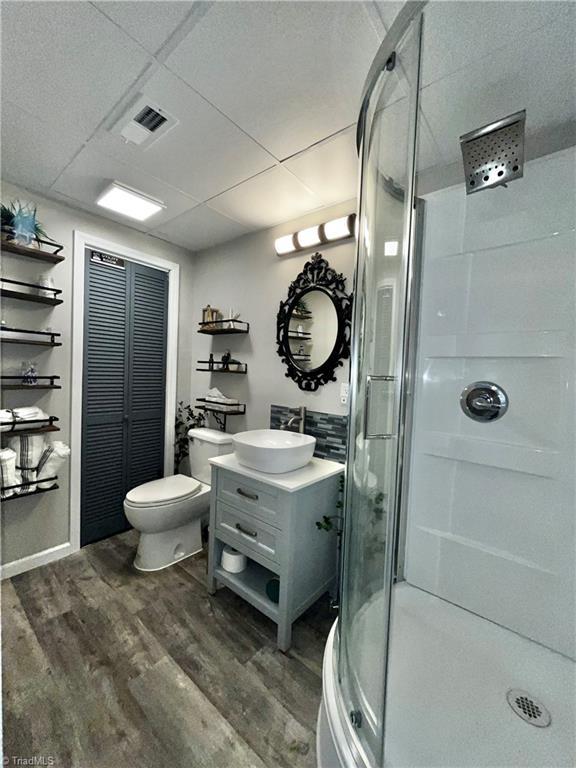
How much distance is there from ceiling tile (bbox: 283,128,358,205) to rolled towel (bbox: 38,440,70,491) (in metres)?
2.04

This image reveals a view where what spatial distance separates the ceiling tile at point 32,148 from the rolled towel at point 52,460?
1.52 metres

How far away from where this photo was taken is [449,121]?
1274mm

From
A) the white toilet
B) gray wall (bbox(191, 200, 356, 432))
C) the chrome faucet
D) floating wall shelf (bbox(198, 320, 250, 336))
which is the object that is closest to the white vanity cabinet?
the chrome faucet

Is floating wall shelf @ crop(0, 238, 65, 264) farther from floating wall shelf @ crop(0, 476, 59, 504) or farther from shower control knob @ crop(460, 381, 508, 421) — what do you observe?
shower control knob @ crop(460, 381, 508, 421)

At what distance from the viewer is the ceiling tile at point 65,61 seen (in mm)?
980

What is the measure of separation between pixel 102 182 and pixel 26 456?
1615 mm

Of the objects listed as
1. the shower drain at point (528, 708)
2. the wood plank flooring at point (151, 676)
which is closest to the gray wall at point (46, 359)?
the wood plank flooring at point (151, 676)

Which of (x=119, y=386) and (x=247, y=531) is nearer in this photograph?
(x=247, y=531)

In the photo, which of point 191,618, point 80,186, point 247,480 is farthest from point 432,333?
point 80,186

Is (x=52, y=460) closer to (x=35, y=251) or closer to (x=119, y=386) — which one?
(x=119, y=386)

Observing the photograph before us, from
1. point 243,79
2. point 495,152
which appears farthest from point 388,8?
point 495,152

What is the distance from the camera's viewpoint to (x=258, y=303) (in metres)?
2.35

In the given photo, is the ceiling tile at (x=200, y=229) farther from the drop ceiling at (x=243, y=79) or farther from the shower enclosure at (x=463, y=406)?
the shower enclosure at (x=463, y=406)

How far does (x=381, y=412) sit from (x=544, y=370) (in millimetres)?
707
